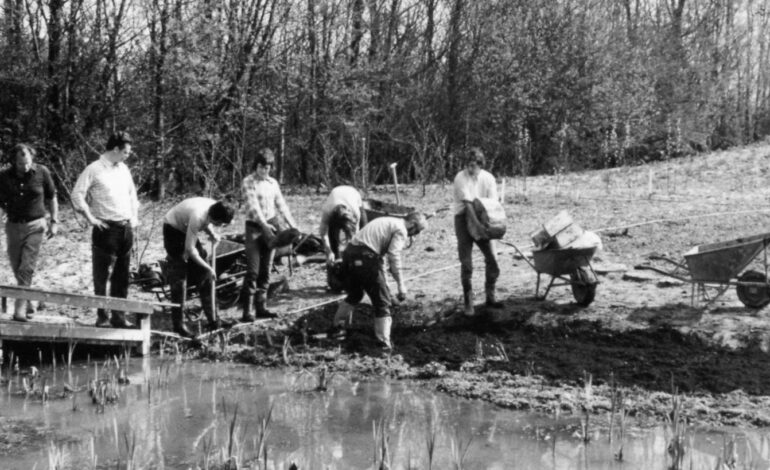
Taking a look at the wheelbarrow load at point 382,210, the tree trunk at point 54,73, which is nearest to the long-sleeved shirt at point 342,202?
the wheelbarrow load at point 382,210

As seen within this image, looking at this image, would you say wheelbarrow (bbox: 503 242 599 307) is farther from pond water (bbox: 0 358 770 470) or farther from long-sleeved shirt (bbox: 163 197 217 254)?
long-sleeved shirt (bbox: 163 197 217 254)

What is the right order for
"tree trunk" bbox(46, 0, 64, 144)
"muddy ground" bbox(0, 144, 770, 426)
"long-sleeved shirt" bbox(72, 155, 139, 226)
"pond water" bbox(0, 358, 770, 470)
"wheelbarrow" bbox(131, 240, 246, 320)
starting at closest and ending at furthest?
"pond water" bbox(0, 358, 770, 470) < "muddy ground" bbox(0, 144, 770, 426) < "long-sleeved shirt" bbox(72, 155, 139, 226) < "wheelbarrow" bbox(131, 240, 246, 320) < "tree trunk" bbox(46, 0, 64, 144)

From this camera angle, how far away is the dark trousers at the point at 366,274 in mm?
7750

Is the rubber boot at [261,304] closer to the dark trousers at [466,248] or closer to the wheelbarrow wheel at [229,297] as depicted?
the wheelbarrow wheel at [229,297]

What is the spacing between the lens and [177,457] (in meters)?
5.31

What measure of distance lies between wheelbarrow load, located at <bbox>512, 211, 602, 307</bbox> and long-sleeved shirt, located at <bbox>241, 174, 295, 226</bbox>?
2571mm

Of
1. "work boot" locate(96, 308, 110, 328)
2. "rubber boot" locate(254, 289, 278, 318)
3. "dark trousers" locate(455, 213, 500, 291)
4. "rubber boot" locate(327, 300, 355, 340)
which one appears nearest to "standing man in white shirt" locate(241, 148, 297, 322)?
"rubber boot" locate(254, 289, 278, 318)

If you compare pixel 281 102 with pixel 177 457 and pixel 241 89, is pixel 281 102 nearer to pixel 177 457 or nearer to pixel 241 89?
pixel 241 89

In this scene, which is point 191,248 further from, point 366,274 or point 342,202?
point 342,202

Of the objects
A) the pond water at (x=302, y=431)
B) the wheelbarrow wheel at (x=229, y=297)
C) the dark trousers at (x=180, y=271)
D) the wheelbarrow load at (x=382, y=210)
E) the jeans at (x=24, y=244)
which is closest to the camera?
the pond water at (x=302, y=431)

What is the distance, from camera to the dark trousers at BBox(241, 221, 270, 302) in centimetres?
860

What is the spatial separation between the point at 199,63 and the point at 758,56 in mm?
30147

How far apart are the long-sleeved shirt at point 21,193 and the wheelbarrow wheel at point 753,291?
656 cm

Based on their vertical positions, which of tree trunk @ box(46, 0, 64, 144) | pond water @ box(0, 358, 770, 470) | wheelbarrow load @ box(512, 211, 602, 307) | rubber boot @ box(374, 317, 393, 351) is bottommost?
pond water @ box(0, 358, 770, 470)
